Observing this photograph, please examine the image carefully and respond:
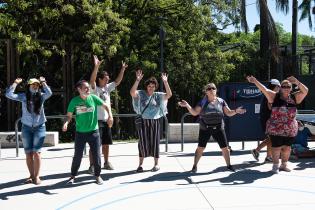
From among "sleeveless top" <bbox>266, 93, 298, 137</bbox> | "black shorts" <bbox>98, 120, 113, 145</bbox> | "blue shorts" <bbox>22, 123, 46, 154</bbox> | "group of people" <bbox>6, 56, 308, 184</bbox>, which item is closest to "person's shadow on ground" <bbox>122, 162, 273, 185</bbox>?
"group of people" <bbox>6, 56, 308, 184</bbox>

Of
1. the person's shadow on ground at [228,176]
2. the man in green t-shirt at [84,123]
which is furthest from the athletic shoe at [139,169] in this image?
the man in green t-shirt at [84,123]

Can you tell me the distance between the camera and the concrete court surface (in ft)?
20.4

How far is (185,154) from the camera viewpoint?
413 inches

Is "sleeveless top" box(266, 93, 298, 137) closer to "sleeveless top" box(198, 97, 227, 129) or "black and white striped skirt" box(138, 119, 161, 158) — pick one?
"sleeveless top" box(198, 97, 227, 129)

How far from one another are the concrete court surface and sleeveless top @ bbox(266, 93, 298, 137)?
2.31ft

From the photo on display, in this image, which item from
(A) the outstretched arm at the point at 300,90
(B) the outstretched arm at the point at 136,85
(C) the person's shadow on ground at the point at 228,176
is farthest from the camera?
(B) the outstretched arm at the point at 136,85

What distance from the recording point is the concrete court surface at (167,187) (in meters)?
6.22

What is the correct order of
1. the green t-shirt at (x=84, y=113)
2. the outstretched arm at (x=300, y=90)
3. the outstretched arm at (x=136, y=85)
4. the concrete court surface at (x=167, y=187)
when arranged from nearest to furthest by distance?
the concrete court surface at (x=167, y=187), the green t-shirt at (x=84, y=113), the outstretched arm at (x=300, y=90), the outstretched arm at (x=136, y=85)

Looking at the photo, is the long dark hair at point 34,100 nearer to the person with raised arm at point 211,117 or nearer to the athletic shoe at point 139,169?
the athletic shoe at point 139,169

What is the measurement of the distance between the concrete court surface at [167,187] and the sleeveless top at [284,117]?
0.70 metres

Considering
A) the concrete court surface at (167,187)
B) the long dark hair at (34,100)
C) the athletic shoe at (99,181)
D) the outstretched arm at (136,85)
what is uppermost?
the outstretched arm at (136,85)

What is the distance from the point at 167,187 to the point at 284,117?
7.95 ft

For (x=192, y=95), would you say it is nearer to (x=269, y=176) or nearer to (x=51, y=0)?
(x=51, y=0)

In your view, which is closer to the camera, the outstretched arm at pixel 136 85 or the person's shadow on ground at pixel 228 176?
the person's shadow on ground at pixel 228 176
